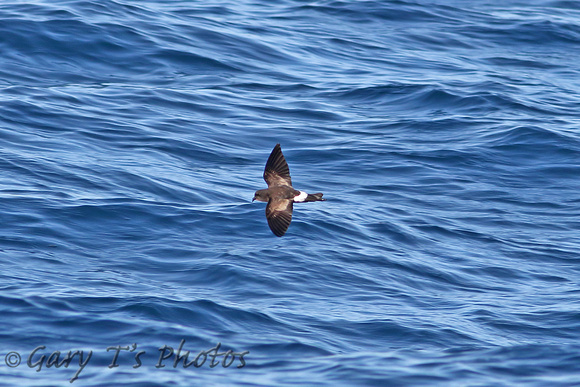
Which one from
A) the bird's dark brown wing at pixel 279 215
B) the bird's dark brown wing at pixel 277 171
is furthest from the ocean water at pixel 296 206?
the bird's dark brown wing at pixel 277 171

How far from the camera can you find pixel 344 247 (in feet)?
32.3

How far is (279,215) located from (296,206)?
3274 mm

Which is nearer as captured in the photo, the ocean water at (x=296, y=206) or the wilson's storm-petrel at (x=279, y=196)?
the ocean water at (x=296, y=206)

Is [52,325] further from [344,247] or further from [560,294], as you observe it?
[560,294]

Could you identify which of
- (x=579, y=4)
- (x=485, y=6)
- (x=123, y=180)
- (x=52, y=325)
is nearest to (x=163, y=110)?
(x=123, y=180)

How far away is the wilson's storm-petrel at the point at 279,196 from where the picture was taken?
7.82 metres

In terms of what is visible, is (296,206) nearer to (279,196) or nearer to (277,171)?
(277,171)

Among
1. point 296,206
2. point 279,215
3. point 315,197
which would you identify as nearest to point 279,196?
point 279,215

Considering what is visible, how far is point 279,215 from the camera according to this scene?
7902 mm

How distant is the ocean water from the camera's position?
25.0ft

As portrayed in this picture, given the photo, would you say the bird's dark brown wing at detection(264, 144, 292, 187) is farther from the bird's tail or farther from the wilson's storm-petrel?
the bird's tail

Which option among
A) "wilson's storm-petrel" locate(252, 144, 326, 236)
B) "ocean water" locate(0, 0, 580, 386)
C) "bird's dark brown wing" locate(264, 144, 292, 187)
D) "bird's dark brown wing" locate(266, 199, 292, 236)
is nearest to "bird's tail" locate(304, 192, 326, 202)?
"wilson's storm-petrel" locate(252, 144, 326, 236)

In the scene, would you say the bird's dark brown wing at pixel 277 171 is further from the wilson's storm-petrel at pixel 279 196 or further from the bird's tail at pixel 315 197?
the bird's tail at pixel 315 197

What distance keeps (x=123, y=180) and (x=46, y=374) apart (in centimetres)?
411
